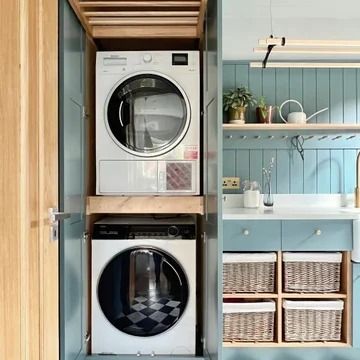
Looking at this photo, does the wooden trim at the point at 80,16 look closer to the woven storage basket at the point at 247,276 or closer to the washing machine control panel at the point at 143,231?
the washing machine control panel at the point at 143,231

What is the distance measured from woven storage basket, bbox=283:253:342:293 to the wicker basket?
0.22 metres

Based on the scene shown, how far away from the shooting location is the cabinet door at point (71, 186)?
186 centimetres

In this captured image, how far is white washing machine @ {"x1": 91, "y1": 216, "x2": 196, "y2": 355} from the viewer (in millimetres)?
2393

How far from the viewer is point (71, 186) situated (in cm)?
203

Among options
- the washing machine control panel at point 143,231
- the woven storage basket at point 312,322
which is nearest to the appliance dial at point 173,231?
the washing machine control panel at point 143,231

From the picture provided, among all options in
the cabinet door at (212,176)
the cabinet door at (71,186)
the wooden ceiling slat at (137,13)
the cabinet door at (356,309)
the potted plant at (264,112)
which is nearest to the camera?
the cabinet door at (71,186)

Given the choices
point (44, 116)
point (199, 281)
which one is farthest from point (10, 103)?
point (199, 281)

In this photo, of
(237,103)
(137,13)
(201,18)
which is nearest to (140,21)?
(137,13)

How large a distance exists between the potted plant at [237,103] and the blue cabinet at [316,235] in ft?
3.32

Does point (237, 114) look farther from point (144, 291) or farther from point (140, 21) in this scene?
point (144, 291)

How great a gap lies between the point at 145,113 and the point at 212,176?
60cm

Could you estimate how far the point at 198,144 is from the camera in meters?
2.42

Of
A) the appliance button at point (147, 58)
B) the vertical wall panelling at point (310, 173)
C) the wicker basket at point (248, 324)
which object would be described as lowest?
the wicker basket at point (248, 324)

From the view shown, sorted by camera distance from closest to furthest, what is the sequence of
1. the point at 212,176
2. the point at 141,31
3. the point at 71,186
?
the point at 71,186
the point at 212,176
the point at 141,31
